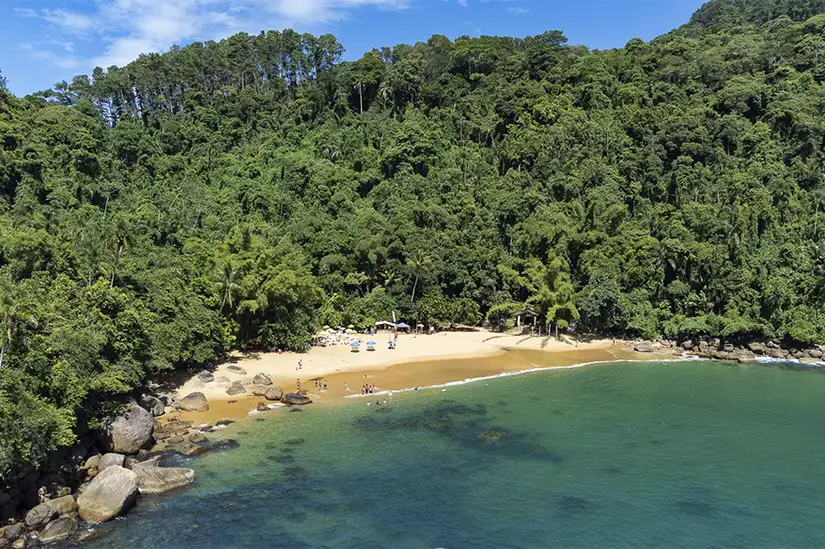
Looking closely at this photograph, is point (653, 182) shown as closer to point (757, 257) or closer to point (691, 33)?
point (757, 257)

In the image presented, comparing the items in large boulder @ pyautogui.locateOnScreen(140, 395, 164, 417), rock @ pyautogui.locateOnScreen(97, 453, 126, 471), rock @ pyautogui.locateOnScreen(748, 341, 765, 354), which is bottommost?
rock @ pyautogui.locateOnScreen(748, 341, 765, 354)

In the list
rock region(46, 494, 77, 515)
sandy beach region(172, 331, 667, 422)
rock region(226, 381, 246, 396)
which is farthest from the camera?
sandy beach region(172, 331, 667, 422)

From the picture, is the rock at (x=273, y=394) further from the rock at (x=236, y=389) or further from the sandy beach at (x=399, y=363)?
the rock at (x=236, y=389)

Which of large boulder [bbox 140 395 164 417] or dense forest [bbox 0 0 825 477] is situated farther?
dense forest [bbox 0 0 825 477]

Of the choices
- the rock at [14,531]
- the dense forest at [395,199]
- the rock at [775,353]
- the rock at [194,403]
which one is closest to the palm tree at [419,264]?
the dense forest at [395,199]

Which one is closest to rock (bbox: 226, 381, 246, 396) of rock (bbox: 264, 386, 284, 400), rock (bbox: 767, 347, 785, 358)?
rock (bbox: 264, 386, 284, 400)

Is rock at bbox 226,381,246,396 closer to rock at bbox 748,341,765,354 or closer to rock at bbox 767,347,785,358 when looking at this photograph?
rock at bbox 748,341,765,354

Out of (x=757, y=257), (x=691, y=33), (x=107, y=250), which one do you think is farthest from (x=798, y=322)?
(x=691, y=33)
